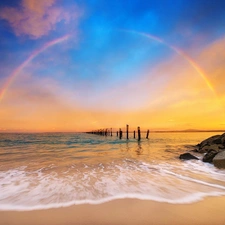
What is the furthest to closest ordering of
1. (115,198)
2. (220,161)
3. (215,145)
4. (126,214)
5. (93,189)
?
1. (215,145)
2. (220,161)
3. (93,189)
4. (115,198)
5. (126,214)

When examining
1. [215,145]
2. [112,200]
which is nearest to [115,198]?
[112,200]

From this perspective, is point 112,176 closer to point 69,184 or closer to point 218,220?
point 69,184

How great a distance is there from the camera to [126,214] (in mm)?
3348

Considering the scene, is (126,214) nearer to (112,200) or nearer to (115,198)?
(112,200)

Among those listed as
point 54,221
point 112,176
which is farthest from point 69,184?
point 54,221

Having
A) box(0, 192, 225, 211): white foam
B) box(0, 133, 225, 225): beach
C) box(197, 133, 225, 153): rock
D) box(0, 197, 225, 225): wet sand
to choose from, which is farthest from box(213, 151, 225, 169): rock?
box(197, 133, 225, 153): rock

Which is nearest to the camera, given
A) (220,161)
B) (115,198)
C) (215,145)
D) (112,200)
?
(112,200)

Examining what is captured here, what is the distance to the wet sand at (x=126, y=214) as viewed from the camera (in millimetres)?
3062

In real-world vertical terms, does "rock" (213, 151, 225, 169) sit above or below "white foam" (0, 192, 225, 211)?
above

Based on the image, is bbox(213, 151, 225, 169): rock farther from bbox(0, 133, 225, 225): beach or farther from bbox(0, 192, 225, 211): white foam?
bbox(0, 192, 225, 211): white foam

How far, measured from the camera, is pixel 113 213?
3414 mm

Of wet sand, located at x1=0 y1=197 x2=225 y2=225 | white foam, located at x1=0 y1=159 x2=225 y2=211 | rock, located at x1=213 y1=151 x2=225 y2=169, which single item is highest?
rock, located at x1=213 y1=151 x2=225 y2=169

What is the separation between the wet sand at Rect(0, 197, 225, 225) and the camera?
3062 mm

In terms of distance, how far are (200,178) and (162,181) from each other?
64.6 inches
